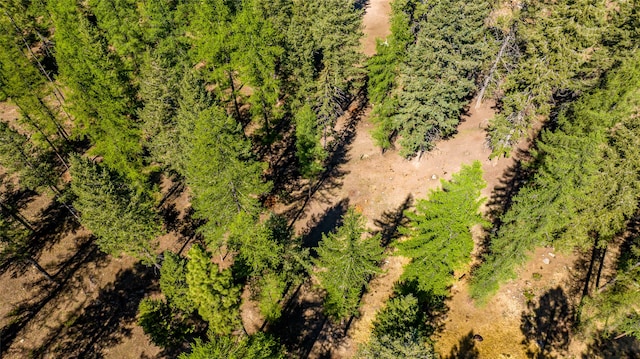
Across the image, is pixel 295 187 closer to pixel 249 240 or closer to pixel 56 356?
pixel 249 240

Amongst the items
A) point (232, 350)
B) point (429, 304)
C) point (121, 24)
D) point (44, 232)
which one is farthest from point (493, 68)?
point (44, 232)

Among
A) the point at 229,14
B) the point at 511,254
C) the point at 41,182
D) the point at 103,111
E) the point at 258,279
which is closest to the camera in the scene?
the point at 511,254

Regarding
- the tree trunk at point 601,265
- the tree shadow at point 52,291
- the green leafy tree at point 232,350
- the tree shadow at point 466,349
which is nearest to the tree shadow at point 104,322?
the tree shadow at point 52,291

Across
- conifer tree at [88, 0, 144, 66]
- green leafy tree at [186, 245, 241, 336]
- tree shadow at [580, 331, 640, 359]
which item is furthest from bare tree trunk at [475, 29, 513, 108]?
conifer tree at [88, 0, 144, 66]

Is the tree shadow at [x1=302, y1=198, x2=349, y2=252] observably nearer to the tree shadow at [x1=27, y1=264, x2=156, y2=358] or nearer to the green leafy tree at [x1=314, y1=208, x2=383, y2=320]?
the green leafy tree at [x1=314, y1=208, x2=383, y2=320]

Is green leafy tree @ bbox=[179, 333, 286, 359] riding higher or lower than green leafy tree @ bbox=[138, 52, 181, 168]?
lower

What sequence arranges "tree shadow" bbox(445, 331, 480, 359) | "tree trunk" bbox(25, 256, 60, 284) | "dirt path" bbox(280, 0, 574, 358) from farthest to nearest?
1. "tree trunk" bbox(25, 256, 60, 284)
2. "dirt path" bbox(280, 0, 574, 358)
3. "tree shadow" bbox(445, 331, 480, 359)

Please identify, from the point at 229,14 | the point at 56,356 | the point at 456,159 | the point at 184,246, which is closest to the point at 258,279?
the point at 184,246

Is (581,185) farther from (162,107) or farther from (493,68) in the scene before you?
(162,107)
